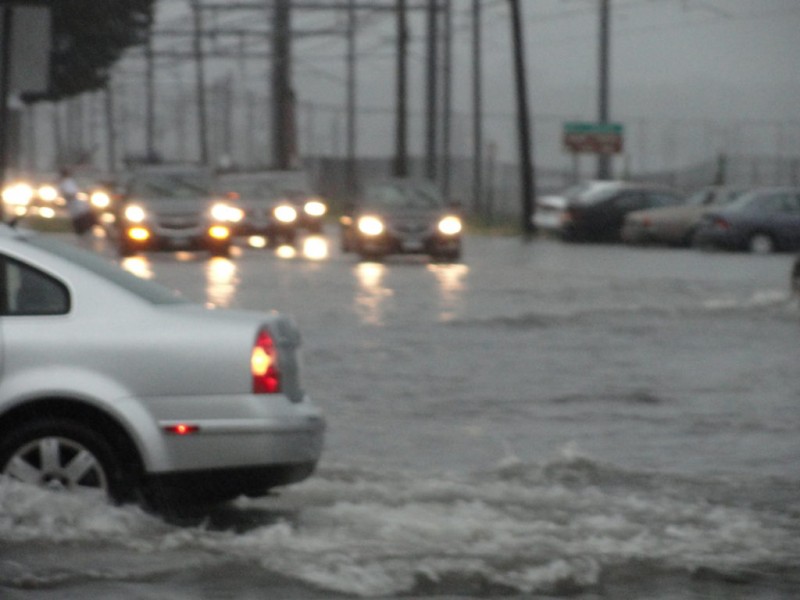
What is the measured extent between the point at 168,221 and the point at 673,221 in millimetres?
14282

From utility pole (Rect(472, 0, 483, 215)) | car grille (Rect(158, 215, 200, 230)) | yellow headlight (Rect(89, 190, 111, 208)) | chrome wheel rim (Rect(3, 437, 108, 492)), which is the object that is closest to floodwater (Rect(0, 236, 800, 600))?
chrome wheel rim (Rect(3, 437, 108, 492))

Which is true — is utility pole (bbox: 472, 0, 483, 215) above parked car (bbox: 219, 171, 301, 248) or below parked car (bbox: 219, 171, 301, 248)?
above

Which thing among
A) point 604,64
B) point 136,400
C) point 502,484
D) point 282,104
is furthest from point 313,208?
point 136,400

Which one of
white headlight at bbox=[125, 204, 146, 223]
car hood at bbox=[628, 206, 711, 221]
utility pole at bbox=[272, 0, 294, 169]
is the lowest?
car hood at bbox=[628, 206, 711, 221]

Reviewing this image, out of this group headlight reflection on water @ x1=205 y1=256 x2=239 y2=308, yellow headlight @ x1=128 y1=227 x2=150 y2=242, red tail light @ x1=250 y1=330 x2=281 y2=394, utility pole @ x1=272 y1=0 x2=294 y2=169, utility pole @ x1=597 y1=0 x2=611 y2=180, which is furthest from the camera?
utility pole @ x1=272 y1=0 x2=294 y2=169

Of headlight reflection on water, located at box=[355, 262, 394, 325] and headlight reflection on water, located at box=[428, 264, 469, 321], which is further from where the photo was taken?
headlight reflection on water, located at box=[428, 264, 469, 321]

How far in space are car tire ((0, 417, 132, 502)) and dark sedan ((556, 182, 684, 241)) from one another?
4340 centimetres

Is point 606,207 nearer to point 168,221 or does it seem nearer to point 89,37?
point 168,221

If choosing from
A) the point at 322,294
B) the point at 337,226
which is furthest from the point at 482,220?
the point at 322,294

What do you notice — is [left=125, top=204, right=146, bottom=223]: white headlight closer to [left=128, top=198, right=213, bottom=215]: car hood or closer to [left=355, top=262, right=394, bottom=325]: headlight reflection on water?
[left=128, top=198, right=213, bottom=215]: car hood

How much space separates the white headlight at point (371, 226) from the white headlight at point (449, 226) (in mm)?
977

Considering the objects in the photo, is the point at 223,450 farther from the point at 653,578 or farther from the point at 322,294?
the point at 322,294

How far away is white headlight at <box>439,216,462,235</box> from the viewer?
38.2 m

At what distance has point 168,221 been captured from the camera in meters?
39.2
